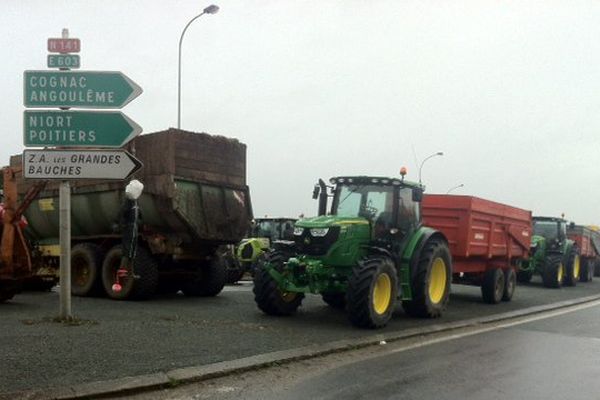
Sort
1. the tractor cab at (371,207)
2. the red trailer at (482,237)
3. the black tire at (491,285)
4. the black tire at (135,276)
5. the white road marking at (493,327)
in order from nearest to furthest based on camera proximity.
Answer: the white road marking at (493,327), the tractor cab at (371,207), the black tire at (135,276), the red trailer at (482,237), the black tire at (491,285)

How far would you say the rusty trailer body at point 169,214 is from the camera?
12.3m

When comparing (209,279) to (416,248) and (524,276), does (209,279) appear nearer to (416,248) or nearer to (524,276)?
(416,248)

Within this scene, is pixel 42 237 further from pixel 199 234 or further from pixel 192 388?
pixel 192 388

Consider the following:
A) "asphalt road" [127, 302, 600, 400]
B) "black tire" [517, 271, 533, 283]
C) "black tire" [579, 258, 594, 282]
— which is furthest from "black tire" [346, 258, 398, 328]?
"black tire" [579, 258, 594, 282]

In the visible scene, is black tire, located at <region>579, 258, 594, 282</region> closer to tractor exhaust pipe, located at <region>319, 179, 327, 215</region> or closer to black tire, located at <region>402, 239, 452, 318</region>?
black tire, located at <region>402, 239, 452, 318</region>

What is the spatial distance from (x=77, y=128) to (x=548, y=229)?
17.1m

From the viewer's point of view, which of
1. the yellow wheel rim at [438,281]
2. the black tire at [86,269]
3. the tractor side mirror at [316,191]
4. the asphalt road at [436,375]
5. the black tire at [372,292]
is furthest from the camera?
the black tire at [86,269]

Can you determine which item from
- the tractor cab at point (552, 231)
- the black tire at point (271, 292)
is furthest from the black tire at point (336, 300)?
the tractor cab at point (552, 231)

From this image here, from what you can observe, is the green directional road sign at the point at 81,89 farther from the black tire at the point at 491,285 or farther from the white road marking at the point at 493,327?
the black tire at the point at 491,285

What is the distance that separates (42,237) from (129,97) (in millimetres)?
7027

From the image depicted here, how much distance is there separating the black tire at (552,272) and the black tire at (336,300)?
1062 centimetres

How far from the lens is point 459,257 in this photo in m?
13.5

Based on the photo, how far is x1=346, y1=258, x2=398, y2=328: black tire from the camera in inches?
371

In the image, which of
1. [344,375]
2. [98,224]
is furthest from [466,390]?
[98,224]
